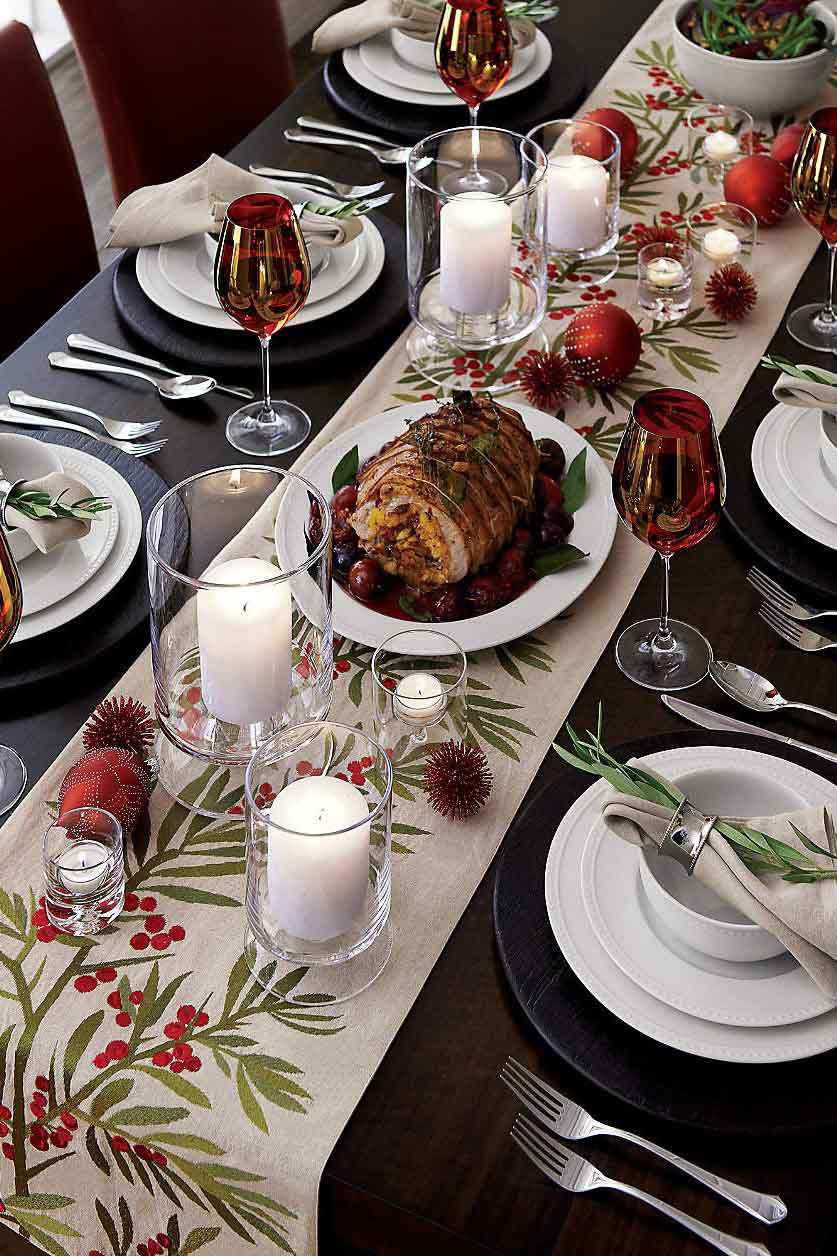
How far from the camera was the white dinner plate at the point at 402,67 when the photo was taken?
1.84 meters

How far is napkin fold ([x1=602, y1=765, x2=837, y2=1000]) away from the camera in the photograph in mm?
811

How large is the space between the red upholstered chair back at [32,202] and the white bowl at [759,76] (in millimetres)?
840

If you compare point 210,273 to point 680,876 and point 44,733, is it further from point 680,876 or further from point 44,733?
point 680,876

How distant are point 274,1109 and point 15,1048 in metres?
0.18

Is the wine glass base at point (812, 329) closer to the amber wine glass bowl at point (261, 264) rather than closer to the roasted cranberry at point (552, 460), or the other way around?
the roasted cranberry at point (552, 460)

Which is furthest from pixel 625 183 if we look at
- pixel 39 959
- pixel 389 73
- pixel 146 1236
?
pixel 146 1236

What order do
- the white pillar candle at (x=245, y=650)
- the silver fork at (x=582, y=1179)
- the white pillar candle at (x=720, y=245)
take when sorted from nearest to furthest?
the silver fork at (x=582, y=1179), the white pillar candle at (x=245, y=650), the white pillar candle at (x=720, y=245)

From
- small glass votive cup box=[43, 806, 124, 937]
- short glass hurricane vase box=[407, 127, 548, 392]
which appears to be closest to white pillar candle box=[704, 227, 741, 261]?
short glass hurricane vase box=[407, 127, 548, 392]

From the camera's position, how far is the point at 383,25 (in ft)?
6.03

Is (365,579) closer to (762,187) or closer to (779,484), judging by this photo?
(779,484)

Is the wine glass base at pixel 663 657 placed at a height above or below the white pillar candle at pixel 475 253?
below

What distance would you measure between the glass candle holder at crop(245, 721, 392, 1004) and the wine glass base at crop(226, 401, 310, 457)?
0.51 m

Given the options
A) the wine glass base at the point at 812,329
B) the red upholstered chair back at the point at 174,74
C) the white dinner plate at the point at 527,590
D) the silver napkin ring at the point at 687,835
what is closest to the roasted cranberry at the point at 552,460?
the white dinner plate at the point at 527,590

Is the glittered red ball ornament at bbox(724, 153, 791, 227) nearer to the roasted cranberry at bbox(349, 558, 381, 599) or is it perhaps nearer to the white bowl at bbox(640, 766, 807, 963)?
the roasted cranberry at bbox(349, 558, 381, 599)
